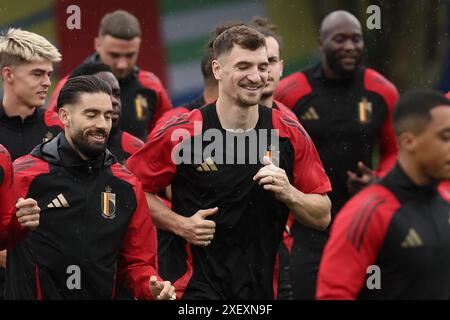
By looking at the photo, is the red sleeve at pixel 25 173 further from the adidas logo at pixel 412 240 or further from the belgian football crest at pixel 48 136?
the adidas logo at pixel 412 240

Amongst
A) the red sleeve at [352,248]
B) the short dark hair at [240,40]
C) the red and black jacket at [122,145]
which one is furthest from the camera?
the red and black jacket at [122,145]

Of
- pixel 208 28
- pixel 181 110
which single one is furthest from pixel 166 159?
pixel 208 28

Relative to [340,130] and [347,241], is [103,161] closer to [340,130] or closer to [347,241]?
[347,241]

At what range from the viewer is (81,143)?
8.71 meters

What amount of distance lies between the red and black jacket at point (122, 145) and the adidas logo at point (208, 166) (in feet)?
5.25

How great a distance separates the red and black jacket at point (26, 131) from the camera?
32.6 ft

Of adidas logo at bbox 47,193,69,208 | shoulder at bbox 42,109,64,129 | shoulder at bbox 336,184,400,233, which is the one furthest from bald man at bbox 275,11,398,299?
shoulder at bbox 336,184,400,233

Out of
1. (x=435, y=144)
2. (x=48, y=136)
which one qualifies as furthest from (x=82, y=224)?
(x=435, y=144)

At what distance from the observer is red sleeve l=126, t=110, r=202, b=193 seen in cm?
883

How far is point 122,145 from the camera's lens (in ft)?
34.1

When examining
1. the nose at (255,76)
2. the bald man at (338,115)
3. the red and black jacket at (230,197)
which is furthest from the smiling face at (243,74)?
the bald man at (338,115)

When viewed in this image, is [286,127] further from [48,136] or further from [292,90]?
[292,90]
